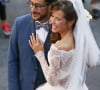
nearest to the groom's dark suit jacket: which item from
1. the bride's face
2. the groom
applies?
the groom

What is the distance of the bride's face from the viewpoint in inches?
99.8

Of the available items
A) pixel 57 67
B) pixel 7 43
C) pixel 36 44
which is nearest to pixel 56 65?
pixel 57 67

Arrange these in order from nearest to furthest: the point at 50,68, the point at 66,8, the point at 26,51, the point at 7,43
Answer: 1. the point at 66,8
2. the point at 50,68
3. the point at 26,51
4. the point at 7,43

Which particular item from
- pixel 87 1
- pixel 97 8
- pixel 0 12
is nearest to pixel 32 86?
pixel 0 12

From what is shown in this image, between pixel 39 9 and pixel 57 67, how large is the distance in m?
0.45

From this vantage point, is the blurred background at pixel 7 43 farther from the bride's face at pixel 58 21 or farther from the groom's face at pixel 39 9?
the bride's face at pixel 58 21

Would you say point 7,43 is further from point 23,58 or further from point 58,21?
point 58,21

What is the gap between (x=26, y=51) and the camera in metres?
2.88

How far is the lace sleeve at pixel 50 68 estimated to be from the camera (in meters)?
2.60

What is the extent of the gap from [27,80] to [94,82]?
259 centimetres

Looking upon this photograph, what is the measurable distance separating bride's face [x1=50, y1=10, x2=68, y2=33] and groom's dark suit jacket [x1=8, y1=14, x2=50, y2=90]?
26cm

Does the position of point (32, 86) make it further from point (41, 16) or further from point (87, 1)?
point (87, 1)

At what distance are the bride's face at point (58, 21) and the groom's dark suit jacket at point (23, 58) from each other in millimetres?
259

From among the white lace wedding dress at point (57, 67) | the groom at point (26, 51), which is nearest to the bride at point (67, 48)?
the white lace wedding dress at point (57, 67)
